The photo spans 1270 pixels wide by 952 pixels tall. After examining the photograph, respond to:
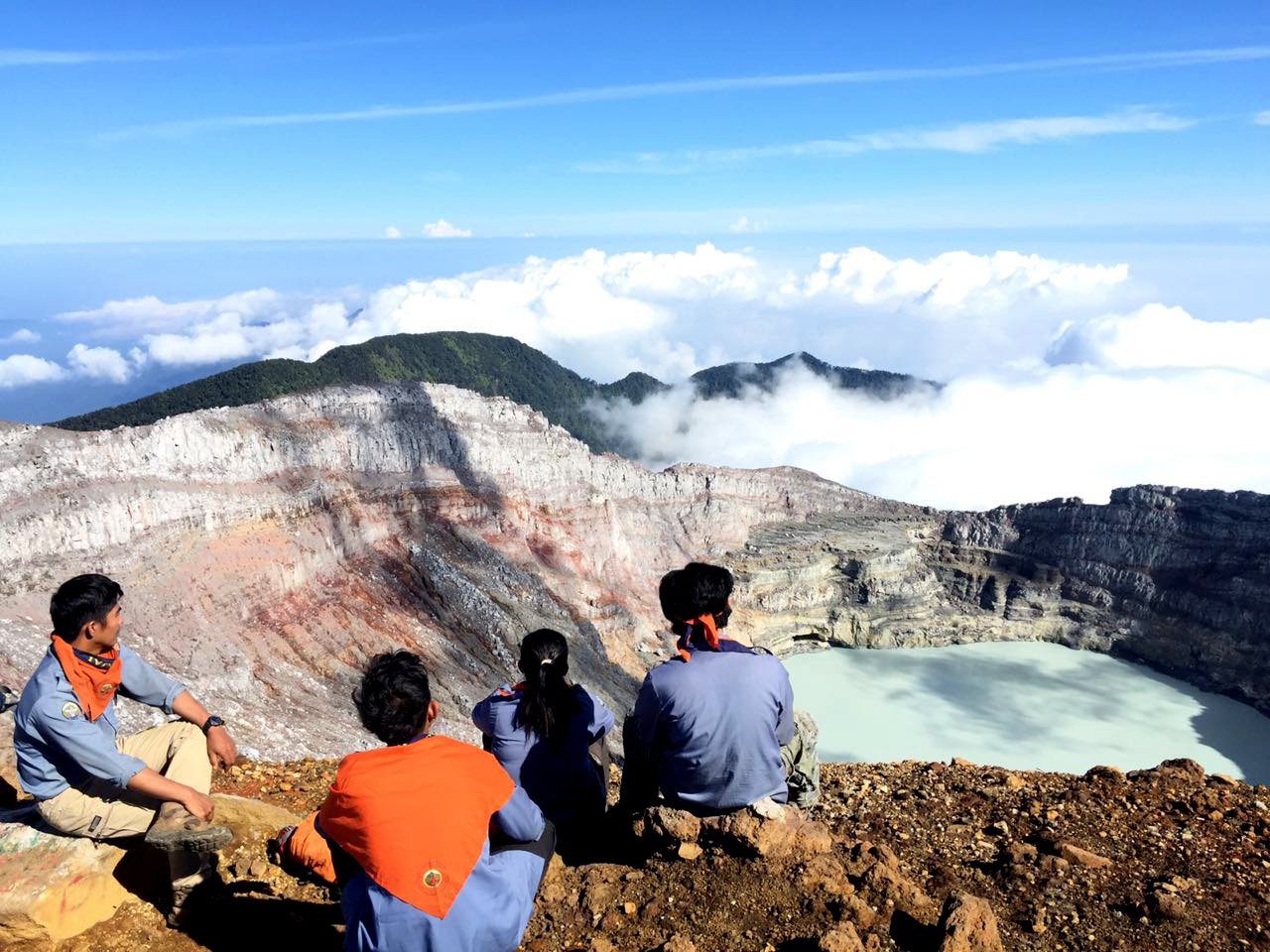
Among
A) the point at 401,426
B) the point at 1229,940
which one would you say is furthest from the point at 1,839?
the point at 401,426

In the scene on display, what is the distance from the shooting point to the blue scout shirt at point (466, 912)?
4094 mm

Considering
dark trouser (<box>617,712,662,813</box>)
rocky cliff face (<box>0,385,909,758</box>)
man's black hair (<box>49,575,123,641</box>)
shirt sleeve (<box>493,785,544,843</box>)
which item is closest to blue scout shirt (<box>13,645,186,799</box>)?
man's black hair (<box>49,575,123,641</box>)

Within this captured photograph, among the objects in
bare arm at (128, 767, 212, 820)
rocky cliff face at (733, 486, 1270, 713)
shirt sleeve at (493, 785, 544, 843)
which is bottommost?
rocky cliff face at (733, 486, 1270, 713)

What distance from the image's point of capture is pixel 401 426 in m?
35.4

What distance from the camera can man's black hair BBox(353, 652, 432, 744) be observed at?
4418 millimetres

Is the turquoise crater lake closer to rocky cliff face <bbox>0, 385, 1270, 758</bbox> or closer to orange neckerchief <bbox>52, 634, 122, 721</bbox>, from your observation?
rocky cliff face <bbox>0, 385, 1270, 758</bbox>

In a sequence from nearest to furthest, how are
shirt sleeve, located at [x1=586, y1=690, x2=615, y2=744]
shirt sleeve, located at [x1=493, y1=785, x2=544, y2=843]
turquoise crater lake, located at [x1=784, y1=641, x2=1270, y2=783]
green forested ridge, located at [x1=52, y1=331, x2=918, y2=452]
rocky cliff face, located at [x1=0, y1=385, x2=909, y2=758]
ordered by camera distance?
shirt sleeve, located at [x1=493, y1=785, x2=544, y2=843] → shirt sleeve, located at [x1=586, y1=690, x2=615, y2=744] → rocky cliff face, located at [x1=0, y1=385, x2=909, y2=758] → turquoise crater lake, located at [x1=784, y1=641, x2=1270, y2=783] → green forested ridge, located at [x1=52, y1=331, x2=918, y2=452]

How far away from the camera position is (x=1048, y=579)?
177 feet

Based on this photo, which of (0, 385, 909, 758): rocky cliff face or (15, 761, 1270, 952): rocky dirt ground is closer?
(15, 761, 1270, 952): rocky dirt ground

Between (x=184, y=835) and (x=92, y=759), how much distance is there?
2.82 feet

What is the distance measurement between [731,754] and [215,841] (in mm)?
3697

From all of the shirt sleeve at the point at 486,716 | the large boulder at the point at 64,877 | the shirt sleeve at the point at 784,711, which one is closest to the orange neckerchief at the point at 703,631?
the shirt sleeve at the point at 784,711

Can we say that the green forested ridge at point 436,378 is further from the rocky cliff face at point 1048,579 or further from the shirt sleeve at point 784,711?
the shirt sleeve at point 784,711

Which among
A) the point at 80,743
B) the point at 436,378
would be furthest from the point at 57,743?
the point at 436,378
